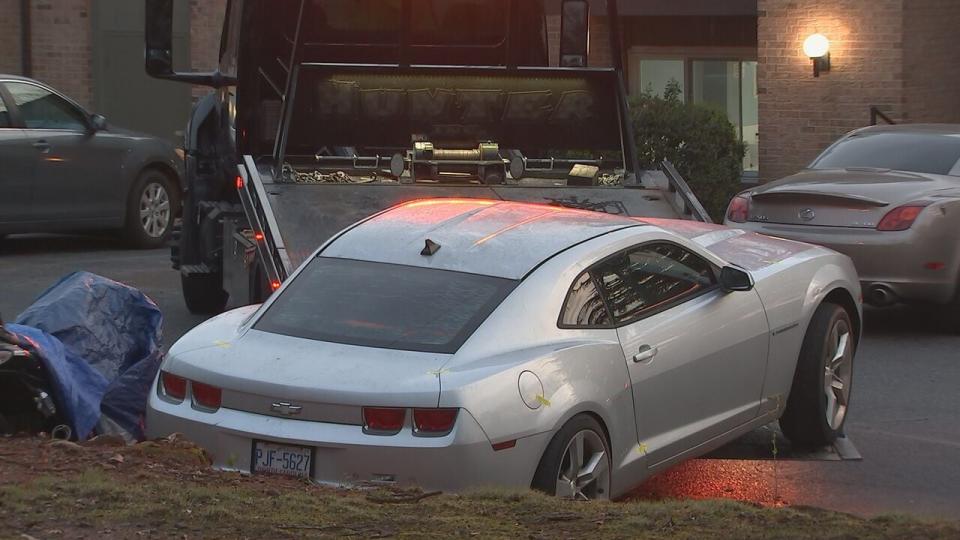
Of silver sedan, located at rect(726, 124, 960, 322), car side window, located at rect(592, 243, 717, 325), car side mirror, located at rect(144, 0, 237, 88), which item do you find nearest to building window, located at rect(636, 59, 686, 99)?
silver sedan, located at rect(726, 124, 960, 322)

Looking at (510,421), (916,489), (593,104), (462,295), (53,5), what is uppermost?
(53,5)

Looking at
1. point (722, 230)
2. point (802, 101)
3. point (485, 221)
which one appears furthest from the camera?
point (802, 101)

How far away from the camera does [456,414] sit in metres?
5.86

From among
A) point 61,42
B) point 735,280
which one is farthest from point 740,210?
point 61,42

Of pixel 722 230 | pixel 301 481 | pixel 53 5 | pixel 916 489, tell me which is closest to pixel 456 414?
pixel 301 481

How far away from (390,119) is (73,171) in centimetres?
542

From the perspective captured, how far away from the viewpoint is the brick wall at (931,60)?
19.9m

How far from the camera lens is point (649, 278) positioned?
722 cm

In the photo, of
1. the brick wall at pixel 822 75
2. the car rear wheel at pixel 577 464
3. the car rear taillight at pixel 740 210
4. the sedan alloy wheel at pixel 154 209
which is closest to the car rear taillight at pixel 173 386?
the car rear wheel at pixel 577 464

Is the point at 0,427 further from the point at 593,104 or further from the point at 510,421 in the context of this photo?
the point at 593,104

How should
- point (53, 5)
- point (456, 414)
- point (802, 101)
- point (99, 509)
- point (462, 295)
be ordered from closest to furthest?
point (99, 509)
point (456, 414)
point (462, 295)
point (802, 101)
point (53, 5)

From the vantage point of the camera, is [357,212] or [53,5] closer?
[357,212]

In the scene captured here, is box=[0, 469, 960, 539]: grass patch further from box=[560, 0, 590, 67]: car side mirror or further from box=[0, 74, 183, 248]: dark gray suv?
box=[0, 74, 183, 248]: dark gray suv

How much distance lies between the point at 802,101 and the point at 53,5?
1145cm
